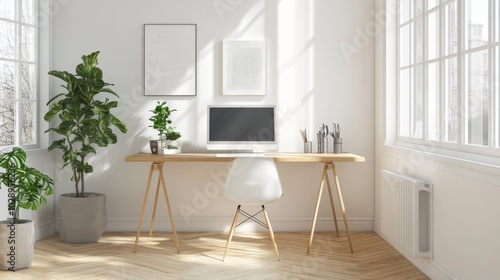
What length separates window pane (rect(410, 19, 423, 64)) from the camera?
4.26 metres

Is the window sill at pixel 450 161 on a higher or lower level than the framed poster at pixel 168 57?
lower

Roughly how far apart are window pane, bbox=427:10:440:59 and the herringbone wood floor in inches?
60.7

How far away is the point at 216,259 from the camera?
168 inches

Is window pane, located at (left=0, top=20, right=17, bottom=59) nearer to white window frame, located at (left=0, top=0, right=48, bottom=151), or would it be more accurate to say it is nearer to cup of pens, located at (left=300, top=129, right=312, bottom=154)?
white window frame, located at (left=0, top=0, right=48, bottom=151)

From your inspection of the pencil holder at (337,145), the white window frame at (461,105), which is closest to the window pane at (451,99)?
the white window frame at (461,105)

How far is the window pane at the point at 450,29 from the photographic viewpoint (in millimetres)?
3574

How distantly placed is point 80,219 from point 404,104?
2927mm

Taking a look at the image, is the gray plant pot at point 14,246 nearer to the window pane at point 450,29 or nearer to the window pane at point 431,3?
the window pane at point 450,29

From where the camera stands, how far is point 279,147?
5.25 metres

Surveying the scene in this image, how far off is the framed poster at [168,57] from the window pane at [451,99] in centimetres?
237

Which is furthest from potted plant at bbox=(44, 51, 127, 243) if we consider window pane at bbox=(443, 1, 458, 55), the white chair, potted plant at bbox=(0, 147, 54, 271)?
window pane at bbox=(443, 1, 458, 55)

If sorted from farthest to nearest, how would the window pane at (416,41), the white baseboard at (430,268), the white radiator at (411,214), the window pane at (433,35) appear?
1. the window pane at (416,41)
2. the window pane at (433,35)
3. the white radiator at (411,214)
4. the white baseboard at (430,268)

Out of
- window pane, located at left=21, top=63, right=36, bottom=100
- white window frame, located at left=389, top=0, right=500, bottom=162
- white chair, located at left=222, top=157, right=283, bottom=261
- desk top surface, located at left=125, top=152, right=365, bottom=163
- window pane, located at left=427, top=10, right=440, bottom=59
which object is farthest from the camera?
window pane, located at left=21, top=63, right=36, bottom=100

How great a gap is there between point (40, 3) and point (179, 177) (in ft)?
6.65
